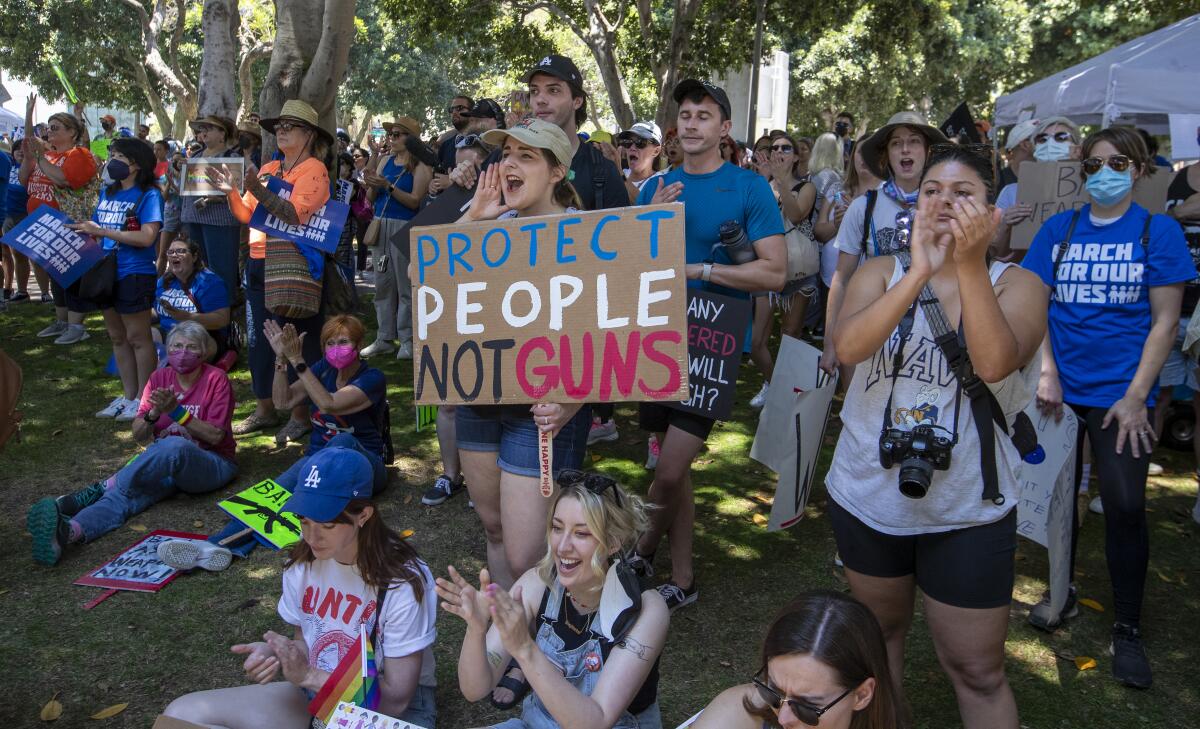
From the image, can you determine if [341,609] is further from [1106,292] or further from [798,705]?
[1106,292]

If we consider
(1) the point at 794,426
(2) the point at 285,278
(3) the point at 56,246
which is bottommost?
(1) the point at 794,426

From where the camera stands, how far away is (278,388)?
20.7 feet

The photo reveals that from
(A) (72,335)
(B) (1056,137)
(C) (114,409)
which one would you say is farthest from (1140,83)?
(A) (72,335)

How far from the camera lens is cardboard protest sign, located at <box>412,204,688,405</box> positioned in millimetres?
3049

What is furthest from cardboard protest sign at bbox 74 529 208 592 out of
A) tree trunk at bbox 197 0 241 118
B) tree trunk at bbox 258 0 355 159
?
tree trunk at bbox 197 0 241 118

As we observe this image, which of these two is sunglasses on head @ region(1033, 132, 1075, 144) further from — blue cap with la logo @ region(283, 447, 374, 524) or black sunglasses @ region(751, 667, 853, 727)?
black sunglasses @ region(751, 667, 853, 727)

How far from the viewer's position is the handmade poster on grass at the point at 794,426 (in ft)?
12.3

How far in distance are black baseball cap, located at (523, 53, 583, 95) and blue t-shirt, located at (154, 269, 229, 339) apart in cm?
390

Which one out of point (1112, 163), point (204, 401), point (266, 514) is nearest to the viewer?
point (1112, 163)

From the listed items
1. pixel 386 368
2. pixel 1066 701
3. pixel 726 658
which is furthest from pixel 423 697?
pixel 386 368

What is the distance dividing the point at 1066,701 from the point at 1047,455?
0.92 meters

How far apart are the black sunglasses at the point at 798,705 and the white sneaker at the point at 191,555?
3.28 m

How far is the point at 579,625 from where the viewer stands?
112 inches

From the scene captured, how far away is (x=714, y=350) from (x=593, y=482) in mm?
1326
